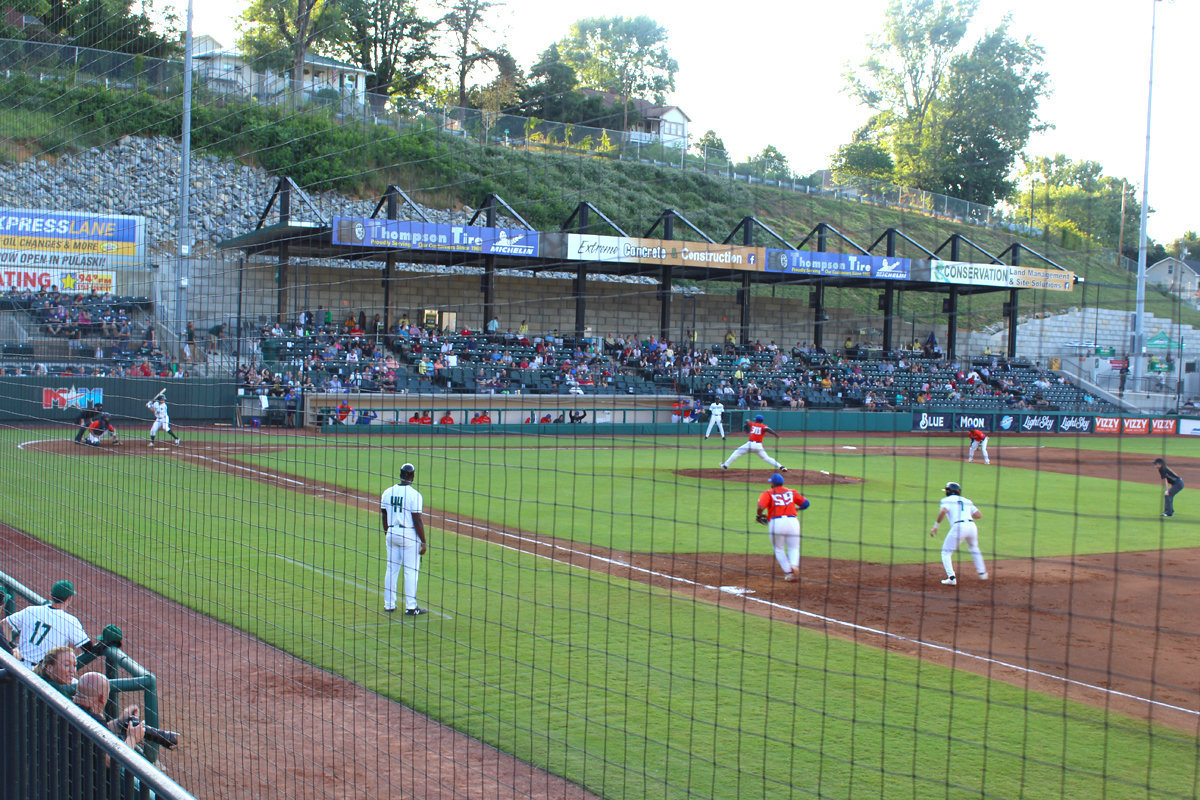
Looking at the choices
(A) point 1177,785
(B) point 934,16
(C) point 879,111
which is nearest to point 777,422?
(C) point 879,111

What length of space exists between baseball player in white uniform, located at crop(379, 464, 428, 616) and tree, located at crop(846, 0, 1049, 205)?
6571mm

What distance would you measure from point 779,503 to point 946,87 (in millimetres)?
6465

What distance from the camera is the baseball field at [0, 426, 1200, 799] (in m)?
6.64

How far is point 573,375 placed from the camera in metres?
21.8

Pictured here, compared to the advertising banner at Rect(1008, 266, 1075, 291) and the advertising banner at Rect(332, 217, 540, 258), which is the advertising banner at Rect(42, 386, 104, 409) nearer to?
the advertising banner at Rect(332, 217, 540, 258)

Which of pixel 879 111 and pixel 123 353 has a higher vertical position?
pixel 879 111

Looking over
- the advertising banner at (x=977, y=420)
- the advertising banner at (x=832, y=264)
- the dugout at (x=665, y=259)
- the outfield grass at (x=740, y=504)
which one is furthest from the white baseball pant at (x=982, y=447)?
the advertising banner at (x=832, y=264)

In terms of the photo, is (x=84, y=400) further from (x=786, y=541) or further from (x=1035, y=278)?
(x=1035, y=278)

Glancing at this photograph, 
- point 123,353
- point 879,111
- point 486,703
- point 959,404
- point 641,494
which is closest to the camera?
point 486,703

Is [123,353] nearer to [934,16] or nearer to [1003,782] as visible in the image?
[934,16]

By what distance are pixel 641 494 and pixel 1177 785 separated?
15.2m

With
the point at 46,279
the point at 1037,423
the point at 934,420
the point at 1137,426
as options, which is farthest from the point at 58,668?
the point at 1137,426

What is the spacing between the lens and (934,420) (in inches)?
1590

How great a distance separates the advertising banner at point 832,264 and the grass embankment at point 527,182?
5.66 ft
